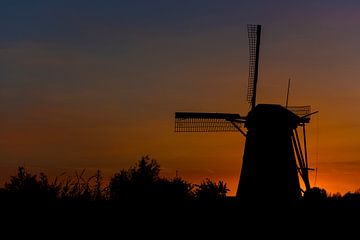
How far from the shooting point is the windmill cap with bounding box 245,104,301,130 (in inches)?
1446

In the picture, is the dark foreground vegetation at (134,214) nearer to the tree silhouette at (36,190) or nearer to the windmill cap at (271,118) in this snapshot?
the tree silhouette at (36,190)

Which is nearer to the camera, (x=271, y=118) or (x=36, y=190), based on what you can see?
(x=36, y=190)

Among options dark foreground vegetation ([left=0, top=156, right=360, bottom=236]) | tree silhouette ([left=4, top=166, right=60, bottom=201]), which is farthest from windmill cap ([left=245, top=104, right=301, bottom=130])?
tree silhouette ([left=4, top=166, right=60, bottom=201])

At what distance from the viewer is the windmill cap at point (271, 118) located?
36.7 metres

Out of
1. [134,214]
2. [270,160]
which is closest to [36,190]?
[134,214]

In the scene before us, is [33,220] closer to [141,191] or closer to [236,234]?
[141,191]

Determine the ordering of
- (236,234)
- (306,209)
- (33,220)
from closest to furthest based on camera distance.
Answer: (33,220) → (236,234) → (306,209)

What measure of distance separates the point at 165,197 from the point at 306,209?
13957mm

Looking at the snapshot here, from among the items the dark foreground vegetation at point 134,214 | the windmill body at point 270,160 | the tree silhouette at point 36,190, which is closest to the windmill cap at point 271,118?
the windmill body at point 270,160

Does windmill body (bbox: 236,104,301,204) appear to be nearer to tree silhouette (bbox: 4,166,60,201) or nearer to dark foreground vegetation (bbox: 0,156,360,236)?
dark foreground vegetation (bbox: 0,156,360,236)

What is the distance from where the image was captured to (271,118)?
3672cm

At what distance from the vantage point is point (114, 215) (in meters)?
18.9

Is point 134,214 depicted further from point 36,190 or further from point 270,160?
point 270,160

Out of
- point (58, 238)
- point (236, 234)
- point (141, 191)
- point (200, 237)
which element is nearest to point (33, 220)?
point (58, 238)
